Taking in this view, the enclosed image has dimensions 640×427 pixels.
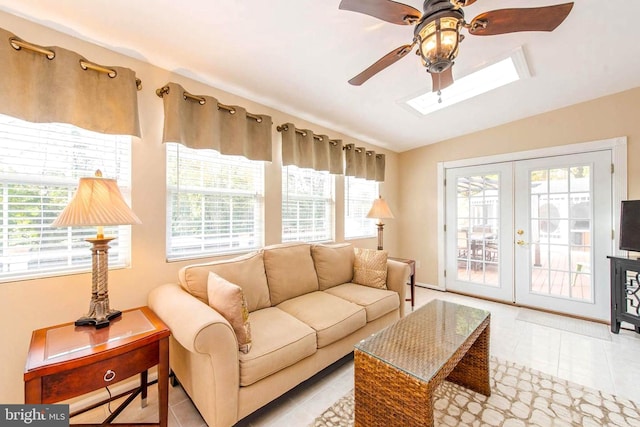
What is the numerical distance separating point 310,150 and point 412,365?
7.76ft

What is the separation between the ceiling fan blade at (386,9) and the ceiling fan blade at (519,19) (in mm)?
322

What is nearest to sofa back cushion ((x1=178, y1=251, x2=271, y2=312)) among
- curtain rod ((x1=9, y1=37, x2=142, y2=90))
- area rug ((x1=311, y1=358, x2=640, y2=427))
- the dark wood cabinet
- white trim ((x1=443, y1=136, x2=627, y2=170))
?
area rug ((x1=311, y1=358, x2=640, y2=427))

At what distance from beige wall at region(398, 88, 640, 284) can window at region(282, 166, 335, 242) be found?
70.0 inches

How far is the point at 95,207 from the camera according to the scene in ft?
4.46

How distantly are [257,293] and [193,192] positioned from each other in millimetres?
1028

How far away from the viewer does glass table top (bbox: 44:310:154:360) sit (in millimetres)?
1252

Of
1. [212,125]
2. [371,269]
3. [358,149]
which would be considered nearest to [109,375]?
[212,125]

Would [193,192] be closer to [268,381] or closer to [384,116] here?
[268,381]

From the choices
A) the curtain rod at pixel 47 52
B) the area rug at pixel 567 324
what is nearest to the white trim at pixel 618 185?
the area rug at pixel 567 324

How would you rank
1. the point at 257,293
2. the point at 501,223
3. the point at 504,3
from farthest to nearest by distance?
1. the point at 501,223
2. the point at 257,293
3. the point at 504,3

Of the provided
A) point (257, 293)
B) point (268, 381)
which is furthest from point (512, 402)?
point (257, 293)

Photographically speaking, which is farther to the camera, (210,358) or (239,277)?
(239,277)

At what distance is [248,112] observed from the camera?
2590 mm

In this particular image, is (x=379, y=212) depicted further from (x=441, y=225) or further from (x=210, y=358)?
(x=210, y=358)
